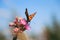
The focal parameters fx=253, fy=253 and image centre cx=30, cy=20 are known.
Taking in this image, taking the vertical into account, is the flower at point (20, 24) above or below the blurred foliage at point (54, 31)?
→ below

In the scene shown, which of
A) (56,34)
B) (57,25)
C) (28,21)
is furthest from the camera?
(57,25)

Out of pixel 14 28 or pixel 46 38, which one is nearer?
pixel 14 28

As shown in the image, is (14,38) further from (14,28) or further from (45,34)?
(45,34)

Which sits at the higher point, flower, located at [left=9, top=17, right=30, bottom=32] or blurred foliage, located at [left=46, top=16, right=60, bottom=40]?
blurred foliage, located at [left=46, top=16, right=60, bottom=40]

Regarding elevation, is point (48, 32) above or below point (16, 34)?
above

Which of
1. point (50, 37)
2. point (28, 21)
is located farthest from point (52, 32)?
point (28, 21)

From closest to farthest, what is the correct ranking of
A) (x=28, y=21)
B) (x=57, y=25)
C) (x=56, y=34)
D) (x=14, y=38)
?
(x=14, y=38), (x=28, y=21), (x=56, y=34), (x=57, y=25)

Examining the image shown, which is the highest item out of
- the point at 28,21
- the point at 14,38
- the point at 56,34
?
the point at 56,34

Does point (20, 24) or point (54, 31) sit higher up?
point (54, 31)

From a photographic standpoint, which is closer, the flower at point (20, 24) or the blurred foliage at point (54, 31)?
the flower at point (20, 24)

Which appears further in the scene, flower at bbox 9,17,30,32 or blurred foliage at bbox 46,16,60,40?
blurred foliage at bbox 46,16,60,40

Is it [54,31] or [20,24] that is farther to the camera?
[54,31]
